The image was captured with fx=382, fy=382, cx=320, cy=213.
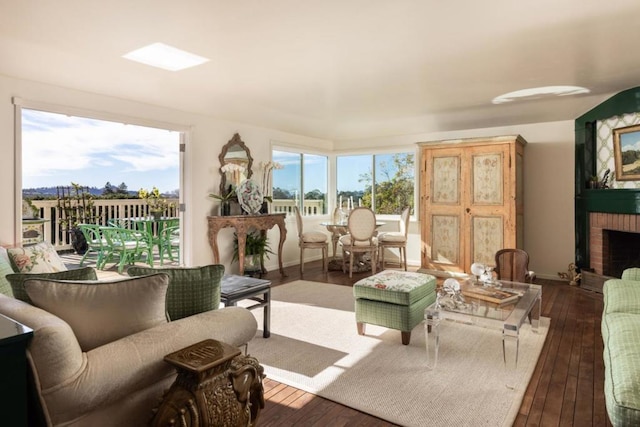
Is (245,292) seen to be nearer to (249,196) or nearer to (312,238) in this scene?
(249,196)

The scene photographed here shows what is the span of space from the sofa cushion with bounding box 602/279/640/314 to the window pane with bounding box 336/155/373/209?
4613mm

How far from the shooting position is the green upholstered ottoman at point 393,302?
A: 9.60ft

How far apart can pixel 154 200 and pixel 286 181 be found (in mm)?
2865

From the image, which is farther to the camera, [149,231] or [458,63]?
[149,231]

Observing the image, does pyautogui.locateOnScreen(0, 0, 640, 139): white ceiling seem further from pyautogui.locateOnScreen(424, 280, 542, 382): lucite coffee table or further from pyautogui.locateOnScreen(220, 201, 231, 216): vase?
pyautogui.locateOnScreen(424, 280, 542, 382): lucite coffee table

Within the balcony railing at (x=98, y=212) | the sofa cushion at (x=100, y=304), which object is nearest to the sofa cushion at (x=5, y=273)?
the sofa cushion at (x=100, y=304)

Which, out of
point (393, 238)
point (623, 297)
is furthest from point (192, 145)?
point (623, 297)

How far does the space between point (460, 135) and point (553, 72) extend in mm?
2306

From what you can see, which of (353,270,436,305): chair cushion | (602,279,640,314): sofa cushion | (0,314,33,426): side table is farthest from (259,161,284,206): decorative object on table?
(0,314,33,426): side table

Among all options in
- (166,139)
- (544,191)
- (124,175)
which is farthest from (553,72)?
(124,175)

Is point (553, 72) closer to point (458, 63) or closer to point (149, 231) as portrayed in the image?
point (458, 63)

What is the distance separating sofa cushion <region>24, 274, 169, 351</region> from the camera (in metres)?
1.30

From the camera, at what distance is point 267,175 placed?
236 inches

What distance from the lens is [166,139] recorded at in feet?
24.9
